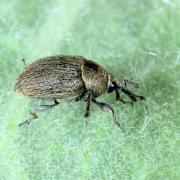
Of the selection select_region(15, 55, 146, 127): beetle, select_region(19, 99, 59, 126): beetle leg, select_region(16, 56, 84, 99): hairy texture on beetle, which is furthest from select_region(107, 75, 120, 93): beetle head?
select_region(19, 99, 59, 126): beetle leg

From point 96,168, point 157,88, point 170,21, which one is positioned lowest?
point 96,168

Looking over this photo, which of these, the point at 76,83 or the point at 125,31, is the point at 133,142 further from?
the point at 125,31

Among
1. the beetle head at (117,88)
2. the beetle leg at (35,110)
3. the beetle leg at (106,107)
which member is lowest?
the beetle leg at (35,110)

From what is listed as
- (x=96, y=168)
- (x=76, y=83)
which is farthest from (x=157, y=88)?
(x=96, y=168)

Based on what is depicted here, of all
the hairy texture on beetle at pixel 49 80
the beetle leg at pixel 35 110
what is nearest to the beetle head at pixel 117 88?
the hairy texture on beetle at pixel 49 80

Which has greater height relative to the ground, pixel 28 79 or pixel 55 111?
pixel 28 79

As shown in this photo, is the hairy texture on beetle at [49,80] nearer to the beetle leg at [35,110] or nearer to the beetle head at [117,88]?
the beetle leg at [35,110]

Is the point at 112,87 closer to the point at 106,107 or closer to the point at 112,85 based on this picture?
the point at 112,85
